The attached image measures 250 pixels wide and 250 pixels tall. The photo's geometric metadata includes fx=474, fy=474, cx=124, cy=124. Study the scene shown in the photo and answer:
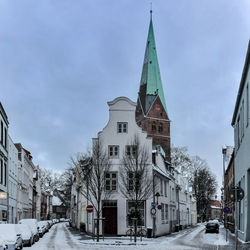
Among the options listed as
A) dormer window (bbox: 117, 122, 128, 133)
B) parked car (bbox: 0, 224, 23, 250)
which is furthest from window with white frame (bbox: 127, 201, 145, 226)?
parked car (bbox: 0, 224, 23, 250)

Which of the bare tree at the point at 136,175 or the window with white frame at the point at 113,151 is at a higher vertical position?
the window with white frame at the point at 113,151

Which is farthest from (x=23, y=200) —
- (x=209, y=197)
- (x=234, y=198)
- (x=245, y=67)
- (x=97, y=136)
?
(x=234, y=198)

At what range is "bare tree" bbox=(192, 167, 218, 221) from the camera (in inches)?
3297

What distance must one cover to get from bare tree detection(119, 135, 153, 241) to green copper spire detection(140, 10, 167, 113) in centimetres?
5990

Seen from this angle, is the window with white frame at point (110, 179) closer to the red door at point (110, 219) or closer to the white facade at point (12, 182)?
the red door at point (110, 219)

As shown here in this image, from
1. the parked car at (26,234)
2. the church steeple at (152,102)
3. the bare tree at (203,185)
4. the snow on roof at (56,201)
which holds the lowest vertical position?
the snow on roof at (56,201)

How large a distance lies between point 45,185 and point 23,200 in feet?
145

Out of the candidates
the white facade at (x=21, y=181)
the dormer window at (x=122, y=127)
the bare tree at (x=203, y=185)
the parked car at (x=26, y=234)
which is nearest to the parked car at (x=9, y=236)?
the parked car at (x=26, y=234)

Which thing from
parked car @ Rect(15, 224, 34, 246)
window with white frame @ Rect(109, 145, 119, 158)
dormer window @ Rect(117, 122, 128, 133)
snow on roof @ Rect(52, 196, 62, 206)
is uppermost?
dormer window @ Rect(117, 122, 128, 133)

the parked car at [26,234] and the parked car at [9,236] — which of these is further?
the parked car at [26,234]

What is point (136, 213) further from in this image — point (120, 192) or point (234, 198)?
point (234, 198)

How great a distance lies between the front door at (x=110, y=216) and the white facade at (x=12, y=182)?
15164 millimetres

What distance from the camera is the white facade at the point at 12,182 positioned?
51269mm

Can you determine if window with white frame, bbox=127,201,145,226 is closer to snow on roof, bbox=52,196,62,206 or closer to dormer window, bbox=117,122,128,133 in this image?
dormer window, bbox=117,122,128,133
